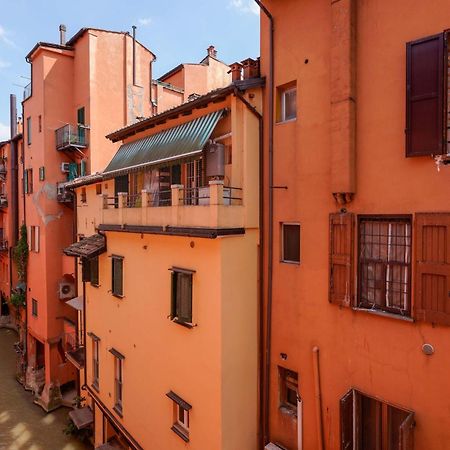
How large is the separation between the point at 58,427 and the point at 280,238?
1879 centimetres

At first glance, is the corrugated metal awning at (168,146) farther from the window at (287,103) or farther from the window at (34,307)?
the window at (34,307)

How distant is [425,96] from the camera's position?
641 centimetres

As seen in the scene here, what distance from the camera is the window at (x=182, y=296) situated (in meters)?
9.08

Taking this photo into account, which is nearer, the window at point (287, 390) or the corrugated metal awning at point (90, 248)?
the window at point (287, 390)

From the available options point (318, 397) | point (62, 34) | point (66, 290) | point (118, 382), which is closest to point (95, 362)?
point (118, 382)

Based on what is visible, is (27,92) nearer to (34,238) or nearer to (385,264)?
(34,238)

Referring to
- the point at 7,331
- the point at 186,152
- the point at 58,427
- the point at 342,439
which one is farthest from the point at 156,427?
the point at 7,331

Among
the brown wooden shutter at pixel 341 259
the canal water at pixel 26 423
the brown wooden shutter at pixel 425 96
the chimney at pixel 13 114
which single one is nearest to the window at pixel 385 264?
the brown wooden shutter at pixel 341 259

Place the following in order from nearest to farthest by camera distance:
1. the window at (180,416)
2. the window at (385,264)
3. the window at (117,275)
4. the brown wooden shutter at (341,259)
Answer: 1. the window at (385,264)
2. the brown wooden shutter at (341,259)
3. the window at (180,416)
4. the window at (117,275)

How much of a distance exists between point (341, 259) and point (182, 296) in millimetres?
4363

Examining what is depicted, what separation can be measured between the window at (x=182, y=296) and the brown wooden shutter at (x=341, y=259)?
3.64 metres

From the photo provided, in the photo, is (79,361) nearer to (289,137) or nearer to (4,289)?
(289,137)

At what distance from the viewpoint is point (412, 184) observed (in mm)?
6684

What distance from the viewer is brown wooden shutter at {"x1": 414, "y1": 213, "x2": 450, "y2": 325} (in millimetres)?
6262
